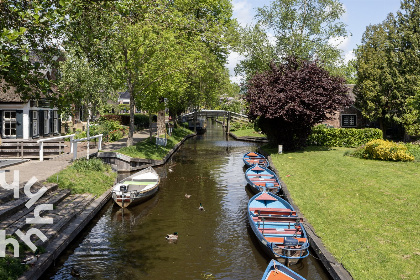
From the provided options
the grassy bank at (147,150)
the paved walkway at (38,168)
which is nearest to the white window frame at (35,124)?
the paved walkway at (38,168)

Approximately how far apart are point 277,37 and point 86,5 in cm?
4282

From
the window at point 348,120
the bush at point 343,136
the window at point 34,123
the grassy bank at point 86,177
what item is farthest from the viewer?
the window at point 348,120

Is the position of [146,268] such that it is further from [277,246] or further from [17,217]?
[17,217]

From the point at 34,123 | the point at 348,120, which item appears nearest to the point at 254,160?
the point at 34,123

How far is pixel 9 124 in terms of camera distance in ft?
103

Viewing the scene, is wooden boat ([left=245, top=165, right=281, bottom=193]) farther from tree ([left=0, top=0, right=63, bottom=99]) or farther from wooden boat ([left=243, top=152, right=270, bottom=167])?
tree ([left=0, top=0, right=63, bottom=99])

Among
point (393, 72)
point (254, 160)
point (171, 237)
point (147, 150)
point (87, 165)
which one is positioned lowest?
point (171, 237)

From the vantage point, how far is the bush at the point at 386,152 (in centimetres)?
2602

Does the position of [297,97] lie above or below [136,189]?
above

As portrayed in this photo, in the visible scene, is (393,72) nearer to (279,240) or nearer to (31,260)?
(279,240)

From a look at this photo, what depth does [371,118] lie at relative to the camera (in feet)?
146

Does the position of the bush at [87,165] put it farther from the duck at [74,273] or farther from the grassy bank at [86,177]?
the duck at [74,273]

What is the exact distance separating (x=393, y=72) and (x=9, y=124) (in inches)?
1538

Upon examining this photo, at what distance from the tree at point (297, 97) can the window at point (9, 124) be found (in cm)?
2008
